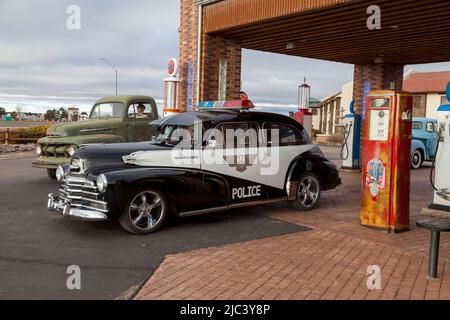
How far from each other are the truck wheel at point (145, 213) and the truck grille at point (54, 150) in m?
4.87

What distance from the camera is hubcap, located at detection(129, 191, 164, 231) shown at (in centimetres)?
623

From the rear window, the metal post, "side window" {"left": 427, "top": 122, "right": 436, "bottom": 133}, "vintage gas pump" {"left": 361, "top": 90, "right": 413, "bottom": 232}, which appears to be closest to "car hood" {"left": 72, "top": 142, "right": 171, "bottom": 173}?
"vintage gas pump" {"left": 361, "top": 90, "right": 413, "bottom": 232}

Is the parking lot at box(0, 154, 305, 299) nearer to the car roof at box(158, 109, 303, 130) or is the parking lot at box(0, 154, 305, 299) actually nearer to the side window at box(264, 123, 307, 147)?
the side window at box(264, 123, 307, 147)

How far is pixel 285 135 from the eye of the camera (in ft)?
26.1

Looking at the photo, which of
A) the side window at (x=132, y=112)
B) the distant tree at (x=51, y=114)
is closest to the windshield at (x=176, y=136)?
the side window at (x=132, y=112)

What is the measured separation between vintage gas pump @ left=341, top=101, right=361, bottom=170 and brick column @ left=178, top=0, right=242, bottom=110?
4.22 m

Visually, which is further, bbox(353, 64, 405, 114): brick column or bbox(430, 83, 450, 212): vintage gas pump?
bbox(353, 64, 405, 114): brick column

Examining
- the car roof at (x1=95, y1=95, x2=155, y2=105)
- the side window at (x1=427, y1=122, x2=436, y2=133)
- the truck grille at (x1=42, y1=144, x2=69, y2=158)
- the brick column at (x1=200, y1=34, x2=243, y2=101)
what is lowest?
the truck grille at (x1=42, y1=144, x2=69, y2=158)

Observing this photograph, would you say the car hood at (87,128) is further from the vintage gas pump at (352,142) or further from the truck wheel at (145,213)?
the vintage gas pump at (352,142)

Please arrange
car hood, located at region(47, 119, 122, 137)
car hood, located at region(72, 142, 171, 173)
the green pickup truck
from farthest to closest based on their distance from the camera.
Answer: car hood, located at region(47, 119, 122, 137), the green pickup truck, car hood, located at region(72, 142, 171, 173)

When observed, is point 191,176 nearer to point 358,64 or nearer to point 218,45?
point 218,45

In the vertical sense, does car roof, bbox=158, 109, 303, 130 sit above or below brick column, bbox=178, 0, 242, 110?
below

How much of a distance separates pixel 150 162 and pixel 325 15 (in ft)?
18.7

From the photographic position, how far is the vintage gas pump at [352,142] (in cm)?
1480
